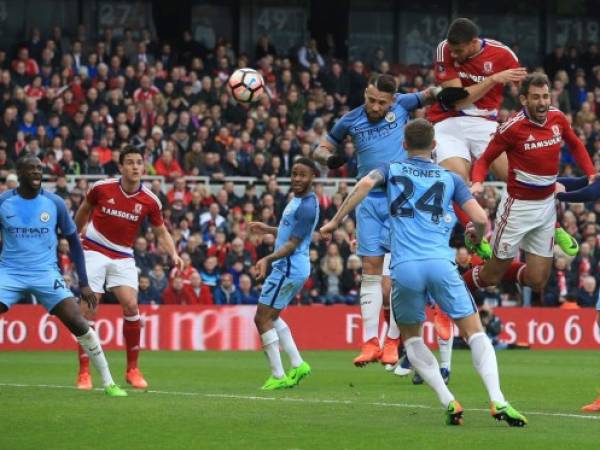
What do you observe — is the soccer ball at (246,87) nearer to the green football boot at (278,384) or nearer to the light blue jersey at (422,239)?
the green football boot at (278,384)

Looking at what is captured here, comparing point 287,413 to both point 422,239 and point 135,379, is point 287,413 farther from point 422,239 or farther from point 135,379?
point 135,379

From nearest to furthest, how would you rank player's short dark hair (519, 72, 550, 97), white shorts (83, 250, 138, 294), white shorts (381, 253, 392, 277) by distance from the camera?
1. player's short dark hair (519, 72, 550, 97)
2. white shorts (83, 250, 138, 294)
3. white shorts (381, 253, 392, 277)

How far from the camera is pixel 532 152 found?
14273 mm

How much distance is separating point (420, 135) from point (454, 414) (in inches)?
85.4

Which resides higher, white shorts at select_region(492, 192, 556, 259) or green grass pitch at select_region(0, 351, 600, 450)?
white shorts at select_region(492, 192, 556, 259)

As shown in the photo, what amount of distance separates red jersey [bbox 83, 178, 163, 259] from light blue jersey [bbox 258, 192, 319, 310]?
1484 mm

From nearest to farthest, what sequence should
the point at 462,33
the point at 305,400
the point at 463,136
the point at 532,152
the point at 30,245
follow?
the point at 305,400, the point at 30,245, the point at 532,152, the point at 462,33, the point at 463,136

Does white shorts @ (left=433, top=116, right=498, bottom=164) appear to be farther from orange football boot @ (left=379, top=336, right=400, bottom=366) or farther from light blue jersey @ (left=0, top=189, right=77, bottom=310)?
light blue jersey @ (left=0, top=189, right=77, bottom=310)

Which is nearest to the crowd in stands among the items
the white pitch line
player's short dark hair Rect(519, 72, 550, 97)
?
the white pitch line

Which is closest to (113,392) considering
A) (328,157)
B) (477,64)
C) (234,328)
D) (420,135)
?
(328,157)

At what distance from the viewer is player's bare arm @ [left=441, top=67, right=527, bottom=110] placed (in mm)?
14547

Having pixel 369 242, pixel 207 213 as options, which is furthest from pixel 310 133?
pixel 369 242

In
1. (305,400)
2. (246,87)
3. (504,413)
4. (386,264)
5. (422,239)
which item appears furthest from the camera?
(246,87)

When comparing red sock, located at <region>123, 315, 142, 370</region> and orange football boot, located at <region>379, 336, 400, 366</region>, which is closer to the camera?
orange football boot, located at <region>379, 336, 400, 366</region>
